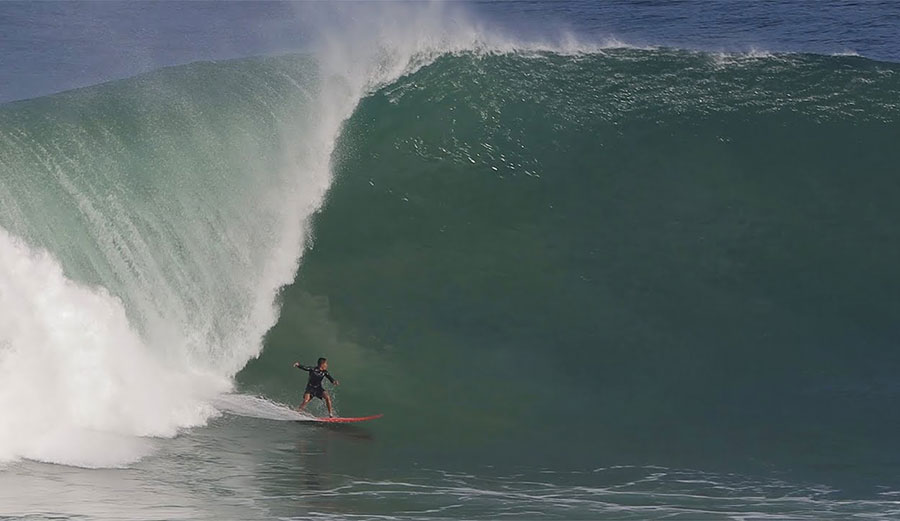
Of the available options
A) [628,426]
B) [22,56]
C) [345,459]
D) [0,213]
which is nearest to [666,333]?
[628,426]

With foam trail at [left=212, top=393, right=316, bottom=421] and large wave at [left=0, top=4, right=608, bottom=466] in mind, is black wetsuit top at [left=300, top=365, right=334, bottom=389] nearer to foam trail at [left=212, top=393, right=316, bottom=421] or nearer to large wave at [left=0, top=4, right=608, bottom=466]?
foam trail at [left=212, top=393, right=316, bottom=421]

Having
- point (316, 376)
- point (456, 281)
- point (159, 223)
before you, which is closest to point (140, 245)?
point (159, 223)

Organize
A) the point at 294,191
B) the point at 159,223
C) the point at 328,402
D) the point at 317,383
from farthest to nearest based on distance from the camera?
the point at 294,191, the point at 159,223, the point at 317,383, the point at 328,402

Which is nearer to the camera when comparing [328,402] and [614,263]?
[328,402]

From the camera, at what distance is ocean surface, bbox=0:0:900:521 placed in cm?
1108

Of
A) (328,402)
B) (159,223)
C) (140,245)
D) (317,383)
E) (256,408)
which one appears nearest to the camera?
(328,402)

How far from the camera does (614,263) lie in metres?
15.2

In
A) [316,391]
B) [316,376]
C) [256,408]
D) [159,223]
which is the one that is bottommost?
[256,408]

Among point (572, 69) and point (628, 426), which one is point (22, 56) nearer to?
point (572, 69)

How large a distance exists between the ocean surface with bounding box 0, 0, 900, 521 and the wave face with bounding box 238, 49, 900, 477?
0.13 ft

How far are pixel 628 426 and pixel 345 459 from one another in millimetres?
3019

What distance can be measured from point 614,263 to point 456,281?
200cm

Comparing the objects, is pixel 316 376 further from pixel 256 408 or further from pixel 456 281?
pixel 456 281

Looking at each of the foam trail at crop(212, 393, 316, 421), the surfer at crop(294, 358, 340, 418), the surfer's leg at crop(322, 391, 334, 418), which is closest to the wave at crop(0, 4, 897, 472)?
the foam trail at crop(212, 393, 316, 421)
